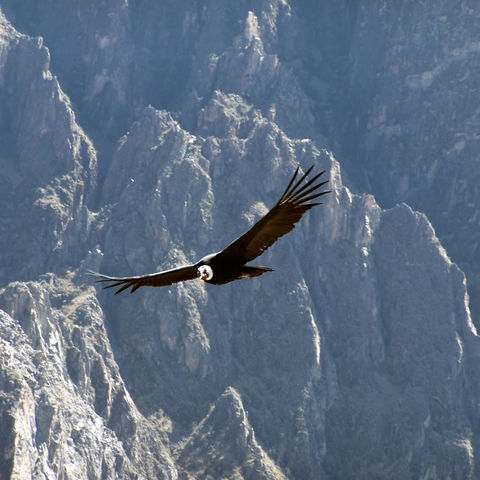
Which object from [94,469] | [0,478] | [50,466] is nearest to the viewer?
[0,478]

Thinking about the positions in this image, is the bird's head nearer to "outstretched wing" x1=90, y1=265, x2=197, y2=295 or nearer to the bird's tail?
"outstretched wing" x1=90, y1=265, x2=197, y2=295

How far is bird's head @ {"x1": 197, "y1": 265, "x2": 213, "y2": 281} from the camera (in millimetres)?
31594

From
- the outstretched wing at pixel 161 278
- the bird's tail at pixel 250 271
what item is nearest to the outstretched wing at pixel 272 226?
the bird's tail at pixel 250 271

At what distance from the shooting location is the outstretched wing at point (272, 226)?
31453 millimetres

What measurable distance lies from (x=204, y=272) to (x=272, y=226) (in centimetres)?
236

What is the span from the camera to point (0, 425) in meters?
174

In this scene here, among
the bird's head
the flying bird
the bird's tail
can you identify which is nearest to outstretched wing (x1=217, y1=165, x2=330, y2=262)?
the flying bird

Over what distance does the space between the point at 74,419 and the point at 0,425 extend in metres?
22.0

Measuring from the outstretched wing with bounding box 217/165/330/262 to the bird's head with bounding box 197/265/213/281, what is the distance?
19.8 inches

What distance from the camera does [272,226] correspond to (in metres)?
32.1

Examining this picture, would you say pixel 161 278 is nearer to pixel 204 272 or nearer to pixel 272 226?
pixel 204 272

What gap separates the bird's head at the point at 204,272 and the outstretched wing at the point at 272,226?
0.50 meters

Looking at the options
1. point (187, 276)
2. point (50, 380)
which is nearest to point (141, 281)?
point (187, 276)

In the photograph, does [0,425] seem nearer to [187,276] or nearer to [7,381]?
[7,381]
